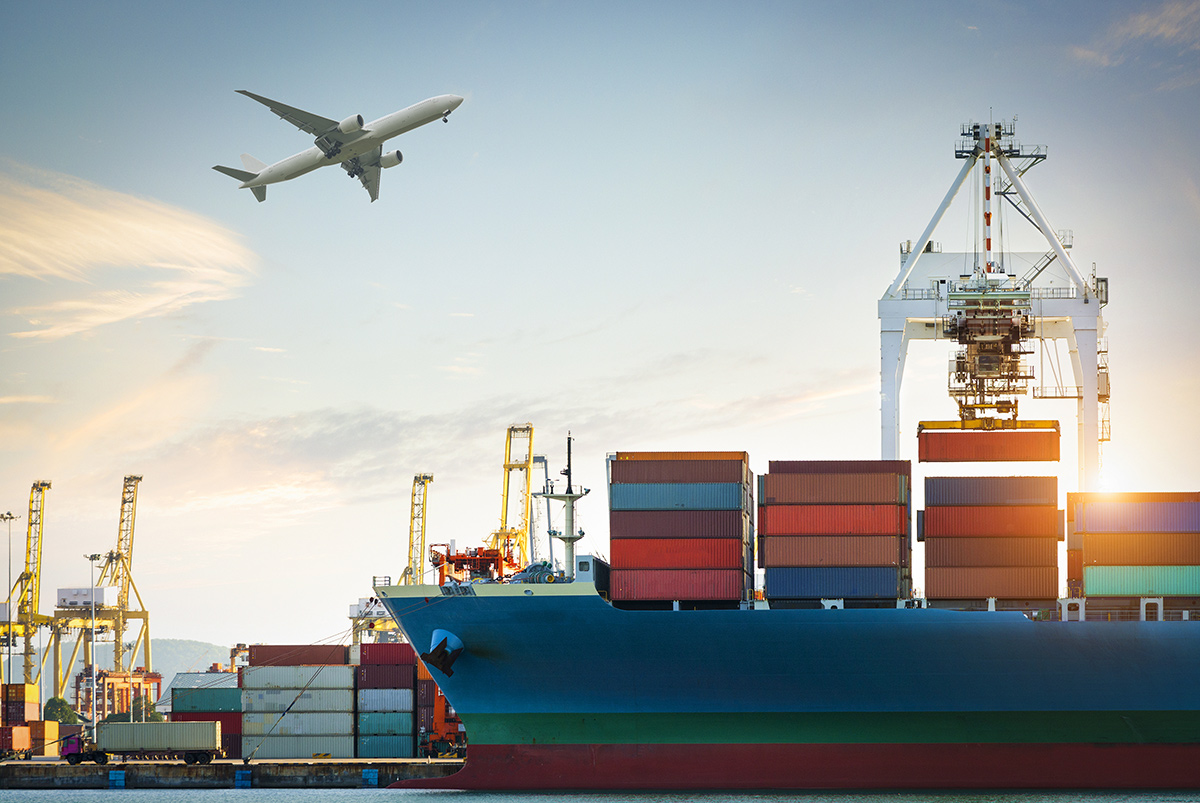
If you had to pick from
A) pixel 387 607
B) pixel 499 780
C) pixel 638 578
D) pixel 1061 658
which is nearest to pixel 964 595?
pixel 1061 658

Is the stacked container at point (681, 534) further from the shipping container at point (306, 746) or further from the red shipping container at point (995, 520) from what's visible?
the shipping container at point (306, 746)

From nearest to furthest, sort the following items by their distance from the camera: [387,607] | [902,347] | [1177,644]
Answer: [1177,644], [387,607], [902,347]

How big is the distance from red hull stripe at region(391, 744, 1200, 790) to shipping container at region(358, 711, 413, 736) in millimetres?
15401

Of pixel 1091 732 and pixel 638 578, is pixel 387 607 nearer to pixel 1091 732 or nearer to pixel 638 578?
pixel 638 578

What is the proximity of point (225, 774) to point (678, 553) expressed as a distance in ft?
70.8

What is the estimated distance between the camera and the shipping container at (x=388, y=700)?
54219mm

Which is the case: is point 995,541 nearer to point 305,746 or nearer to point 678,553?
point 678,553

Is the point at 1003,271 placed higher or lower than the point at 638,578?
higher

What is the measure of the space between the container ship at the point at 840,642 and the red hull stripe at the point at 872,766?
0.06 meters

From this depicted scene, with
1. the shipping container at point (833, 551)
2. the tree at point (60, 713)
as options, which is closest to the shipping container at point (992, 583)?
the shipping container at point (833, 551)

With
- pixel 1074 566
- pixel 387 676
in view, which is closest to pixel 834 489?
pixel 1074 566

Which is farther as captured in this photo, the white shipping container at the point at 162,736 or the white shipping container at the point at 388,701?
the white shipping container at the point at 388,701

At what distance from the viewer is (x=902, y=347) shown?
4694cm

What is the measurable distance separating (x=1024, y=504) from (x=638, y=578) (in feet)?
38.5
